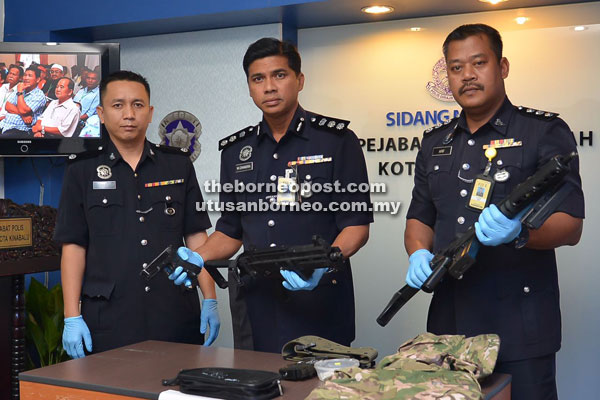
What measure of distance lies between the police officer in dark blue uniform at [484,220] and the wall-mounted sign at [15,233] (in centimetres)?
232

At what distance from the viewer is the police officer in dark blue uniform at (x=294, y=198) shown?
2740mm

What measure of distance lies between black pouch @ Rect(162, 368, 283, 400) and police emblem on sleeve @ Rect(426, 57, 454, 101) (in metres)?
2.77

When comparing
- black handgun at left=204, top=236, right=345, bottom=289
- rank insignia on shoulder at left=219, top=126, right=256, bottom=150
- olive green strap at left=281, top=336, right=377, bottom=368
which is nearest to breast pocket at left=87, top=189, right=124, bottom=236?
rank insignia on shoulder at left=219, top=126, right=256, bottom=150

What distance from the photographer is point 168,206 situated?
3.11 meters

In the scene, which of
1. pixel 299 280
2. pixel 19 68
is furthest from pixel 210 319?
pixel 19 68

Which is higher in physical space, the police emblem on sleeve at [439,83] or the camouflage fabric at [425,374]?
the police emblem on sleeve at [439,83]

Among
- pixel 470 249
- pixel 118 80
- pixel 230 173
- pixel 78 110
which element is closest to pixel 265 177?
pixel 230 173

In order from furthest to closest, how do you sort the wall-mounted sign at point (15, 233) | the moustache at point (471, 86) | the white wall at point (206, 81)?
the white wall at point (206, 81), the wall-mounted sign at point (15, 233), the moustache at point (471, 86)

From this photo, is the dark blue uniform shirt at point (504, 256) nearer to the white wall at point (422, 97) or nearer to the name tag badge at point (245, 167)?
the name tag badge at point (245, 167)

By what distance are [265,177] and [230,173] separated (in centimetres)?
20

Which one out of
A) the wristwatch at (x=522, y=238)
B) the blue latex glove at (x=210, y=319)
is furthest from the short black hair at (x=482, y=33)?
the blue latex glove at (x=210, y=319)

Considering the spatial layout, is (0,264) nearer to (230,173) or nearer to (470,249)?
(230,173)

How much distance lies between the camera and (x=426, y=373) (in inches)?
68.1

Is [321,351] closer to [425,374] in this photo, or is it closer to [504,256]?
[425,374]
